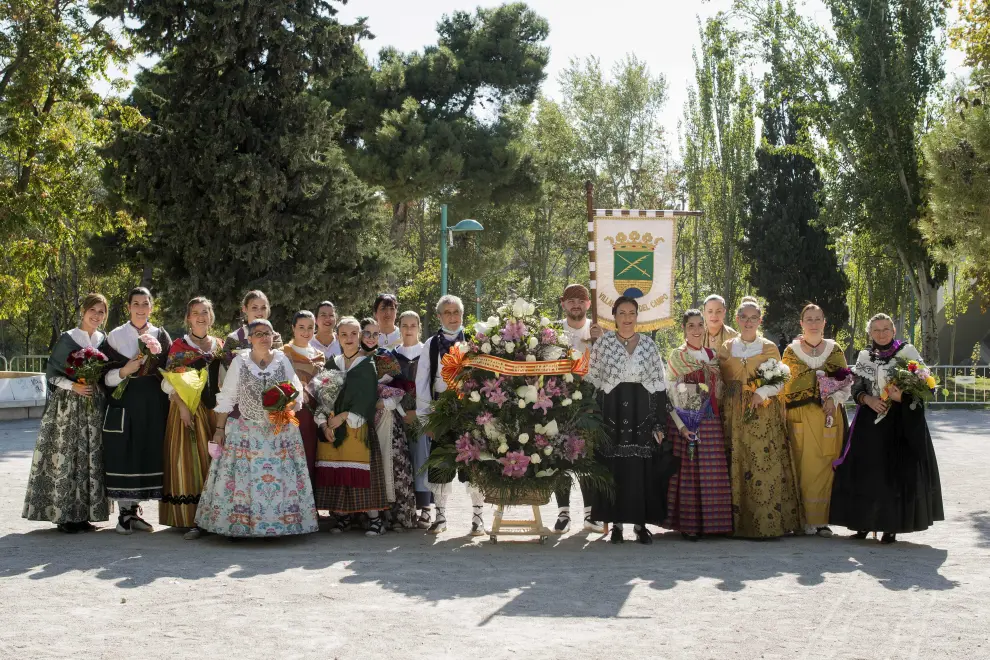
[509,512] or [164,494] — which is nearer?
[164,494]

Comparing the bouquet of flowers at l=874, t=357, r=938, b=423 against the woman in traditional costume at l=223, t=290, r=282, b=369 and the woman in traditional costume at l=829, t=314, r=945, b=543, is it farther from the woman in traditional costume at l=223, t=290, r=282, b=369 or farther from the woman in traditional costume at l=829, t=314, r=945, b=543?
the woman in traditional costume at l=223, t=290, r=282, b=369

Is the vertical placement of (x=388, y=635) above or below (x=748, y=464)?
below

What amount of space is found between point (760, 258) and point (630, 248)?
29.8 m

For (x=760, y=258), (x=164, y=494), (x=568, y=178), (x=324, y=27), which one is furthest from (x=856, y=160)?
(x=164, y=494)

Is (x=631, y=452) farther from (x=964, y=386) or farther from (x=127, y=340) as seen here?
(x=964, y=386)

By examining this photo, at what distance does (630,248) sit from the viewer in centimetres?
991

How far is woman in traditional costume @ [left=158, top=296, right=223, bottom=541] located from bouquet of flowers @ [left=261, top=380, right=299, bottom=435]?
0.81 metres

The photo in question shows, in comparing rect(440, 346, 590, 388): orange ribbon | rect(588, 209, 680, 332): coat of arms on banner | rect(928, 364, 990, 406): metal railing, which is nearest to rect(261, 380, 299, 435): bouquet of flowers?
rect(440, 346, 590, 388): orange ribbon

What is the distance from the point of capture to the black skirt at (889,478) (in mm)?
8570

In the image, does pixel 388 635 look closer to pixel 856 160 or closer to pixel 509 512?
pixel 509 512

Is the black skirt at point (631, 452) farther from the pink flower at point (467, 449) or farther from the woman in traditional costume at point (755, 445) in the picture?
the pink flower at point (467, 449)

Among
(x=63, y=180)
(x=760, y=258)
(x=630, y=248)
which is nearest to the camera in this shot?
(x=630, y=248)

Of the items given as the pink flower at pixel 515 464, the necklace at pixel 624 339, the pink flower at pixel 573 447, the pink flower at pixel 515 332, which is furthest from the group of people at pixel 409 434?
the pink flower at pixel 515 332

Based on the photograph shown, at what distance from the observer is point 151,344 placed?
29.7 feet
